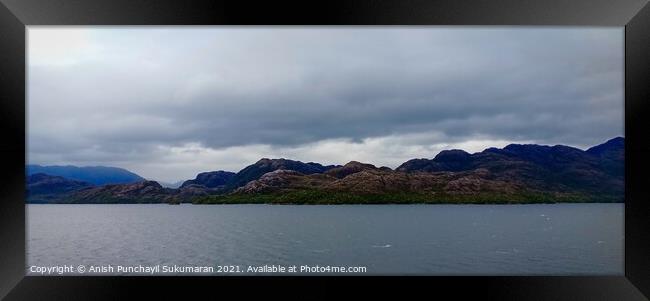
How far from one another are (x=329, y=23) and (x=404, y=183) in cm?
9425

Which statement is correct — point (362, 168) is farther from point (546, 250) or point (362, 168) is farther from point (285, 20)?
point (285, 20)

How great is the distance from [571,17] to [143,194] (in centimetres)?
11808

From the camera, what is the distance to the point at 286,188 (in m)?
97.4

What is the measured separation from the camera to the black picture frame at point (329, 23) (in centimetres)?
562

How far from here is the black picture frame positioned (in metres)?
5.62

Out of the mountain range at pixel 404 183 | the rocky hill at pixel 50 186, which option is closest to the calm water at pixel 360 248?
the mountain range at pixel 404 183

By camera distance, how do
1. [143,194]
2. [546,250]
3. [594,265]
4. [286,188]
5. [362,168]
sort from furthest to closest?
[143,194]
[362,168]
[286,188]
[546,250]
[594,265]

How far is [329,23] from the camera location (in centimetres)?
576

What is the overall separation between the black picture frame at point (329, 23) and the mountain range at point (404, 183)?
89.1 meters

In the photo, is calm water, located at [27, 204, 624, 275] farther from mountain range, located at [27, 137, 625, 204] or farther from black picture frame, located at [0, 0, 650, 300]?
mountain range, located at [27, 137, 625, 204]

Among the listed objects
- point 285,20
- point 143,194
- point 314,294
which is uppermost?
point 285,20

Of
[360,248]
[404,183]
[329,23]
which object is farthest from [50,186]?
[329,23]

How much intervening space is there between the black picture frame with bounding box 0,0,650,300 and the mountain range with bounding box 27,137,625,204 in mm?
89078

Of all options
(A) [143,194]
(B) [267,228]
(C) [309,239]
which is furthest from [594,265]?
(A) [143,194]
